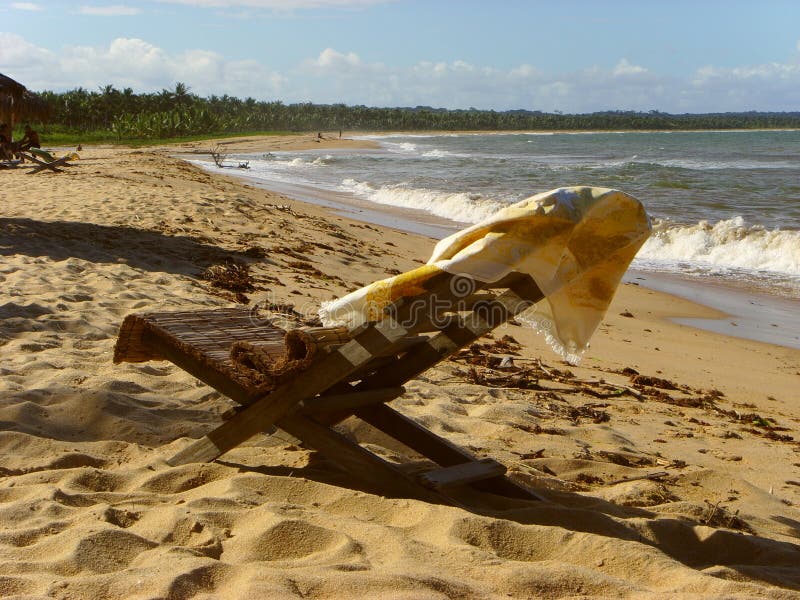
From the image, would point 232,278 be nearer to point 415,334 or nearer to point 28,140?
point 415,334

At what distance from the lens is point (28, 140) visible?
13148mm

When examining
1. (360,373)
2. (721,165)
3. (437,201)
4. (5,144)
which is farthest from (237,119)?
(360,373)

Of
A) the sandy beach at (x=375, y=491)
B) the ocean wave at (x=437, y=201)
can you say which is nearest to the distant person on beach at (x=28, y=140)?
the sandy beach at (x=375, y=491)

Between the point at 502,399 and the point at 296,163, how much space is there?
32155 millimetres

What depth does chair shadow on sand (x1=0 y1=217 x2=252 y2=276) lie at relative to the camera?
750cm

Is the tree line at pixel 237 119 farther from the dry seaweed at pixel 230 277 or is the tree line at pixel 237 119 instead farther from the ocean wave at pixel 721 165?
the ocean wave at pixel 721 165

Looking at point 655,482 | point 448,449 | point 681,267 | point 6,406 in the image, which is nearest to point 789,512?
point 655,482

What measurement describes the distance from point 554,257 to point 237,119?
7707cm

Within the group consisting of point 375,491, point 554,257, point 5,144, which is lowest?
point 375,491

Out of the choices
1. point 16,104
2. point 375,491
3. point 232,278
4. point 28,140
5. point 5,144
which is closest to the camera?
point 375,491

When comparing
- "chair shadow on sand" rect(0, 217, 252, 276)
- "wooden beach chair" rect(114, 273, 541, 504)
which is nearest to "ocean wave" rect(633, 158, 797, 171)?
"chair shadow on sand" rect(0, 217, 252, 276)

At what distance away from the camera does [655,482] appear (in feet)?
12.6

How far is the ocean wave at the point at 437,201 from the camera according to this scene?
18766 millimetres

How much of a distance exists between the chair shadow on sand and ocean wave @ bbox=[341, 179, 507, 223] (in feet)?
32.3
